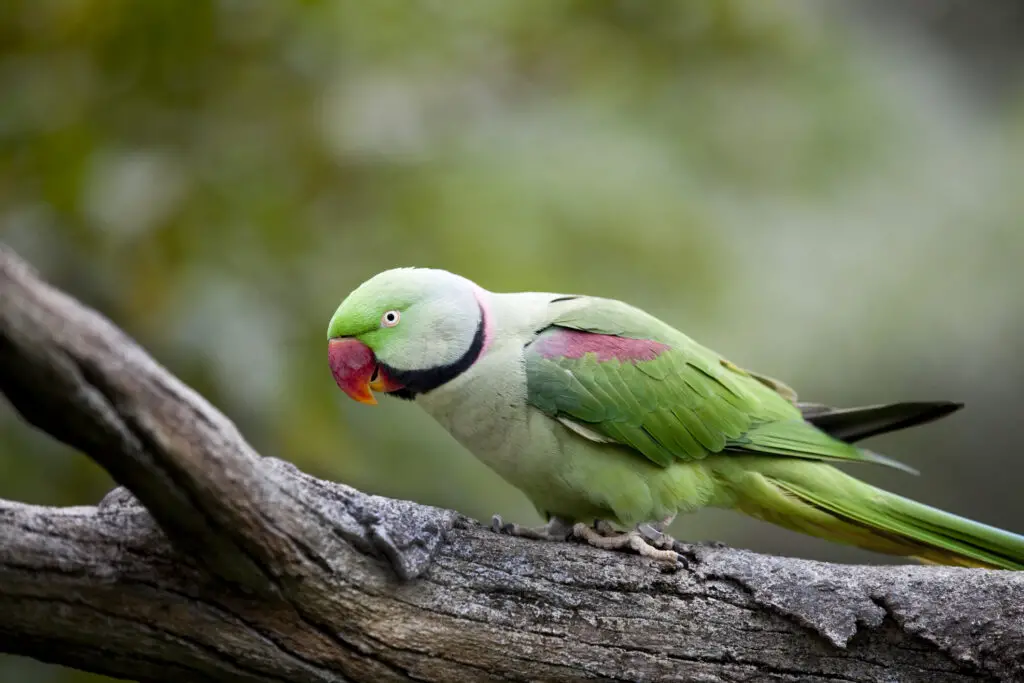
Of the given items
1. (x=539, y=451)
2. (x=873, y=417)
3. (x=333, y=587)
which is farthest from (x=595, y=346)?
(x=333, y=587)

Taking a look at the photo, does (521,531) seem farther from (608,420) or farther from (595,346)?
(595,346)

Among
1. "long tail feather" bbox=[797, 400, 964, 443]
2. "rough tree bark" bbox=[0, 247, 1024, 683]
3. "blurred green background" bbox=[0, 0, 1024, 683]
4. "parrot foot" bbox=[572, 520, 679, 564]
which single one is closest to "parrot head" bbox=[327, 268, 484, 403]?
"rough tree bark" bbox=[0, 247, 1024, 683]

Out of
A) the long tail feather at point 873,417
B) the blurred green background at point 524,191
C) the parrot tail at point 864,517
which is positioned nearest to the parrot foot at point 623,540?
the parrot tail at point 864,517

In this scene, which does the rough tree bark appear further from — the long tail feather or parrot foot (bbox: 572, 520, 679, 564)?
the long tail feather

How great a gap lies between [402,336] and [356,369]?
168 millimetres

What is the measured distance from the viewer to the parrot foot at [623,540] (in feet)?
8.68

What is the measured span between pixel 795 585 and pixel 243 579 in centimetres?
149

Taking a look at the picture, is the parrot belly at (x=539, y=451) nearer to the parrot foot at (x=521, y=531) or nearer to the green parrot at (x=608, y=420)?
the green parrot at (x=608, y=420)

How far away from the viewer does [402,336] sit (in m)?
2.70

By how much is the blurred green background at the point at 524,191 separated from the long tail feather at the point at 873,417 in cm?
156

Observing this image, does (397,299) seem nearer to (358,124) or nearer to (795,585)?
(795,585)

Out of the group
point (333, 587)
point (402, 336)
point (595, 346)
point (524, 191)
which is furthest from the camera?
point (524, 191)

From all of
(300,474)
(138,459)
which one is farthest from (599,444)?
(138,459)

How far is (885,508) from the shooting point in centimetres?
286
